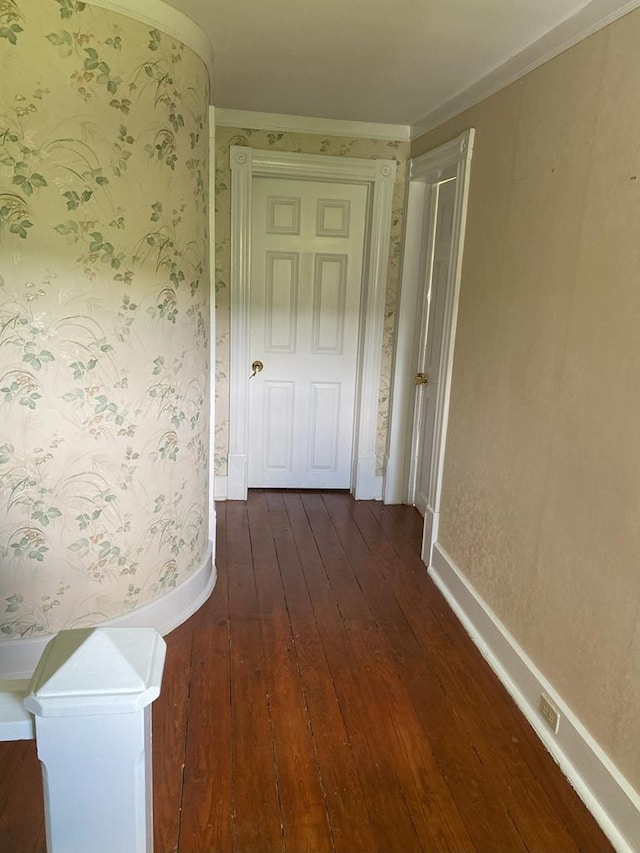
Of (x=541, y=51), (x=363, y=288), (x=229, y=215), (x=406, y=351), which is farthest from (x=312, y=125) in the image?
(x=541, y=51)

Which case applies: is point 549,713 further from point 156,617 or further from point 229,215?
point 229,215

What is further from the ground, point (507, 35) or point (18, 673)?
point (507, 35)

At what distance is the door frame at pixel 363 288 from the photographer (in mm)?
3650

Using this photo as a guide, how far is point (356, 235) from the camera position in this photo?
393 cm

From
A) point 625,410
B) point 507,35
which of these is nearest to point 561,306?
point 625,410

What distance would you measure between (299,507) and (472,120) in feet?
7.91

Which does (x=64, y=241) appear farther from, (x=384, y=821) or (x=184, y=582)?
(x=384, y=821)

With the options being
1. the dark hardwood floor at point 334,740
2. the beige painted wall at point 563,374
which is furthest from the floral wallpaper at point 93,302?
the beige painted wall at point 563,374

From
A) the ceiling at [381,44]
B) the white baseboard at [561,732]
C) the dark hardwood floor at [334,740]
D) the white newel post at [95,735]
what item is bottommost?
the dark hardwood floor at [334,740]

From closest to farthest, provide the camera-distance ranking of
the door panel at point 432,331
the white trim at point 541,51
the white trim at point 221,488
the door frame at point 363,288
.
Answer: the white trim at point 541,51, the door panel at point 432,331, the door frame at point 363,288, the white trim at point 221,488

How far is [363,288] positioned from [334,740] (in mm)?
2737

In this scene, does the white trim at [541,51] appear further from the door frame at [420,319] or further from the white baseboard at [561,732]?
the white baseboard at [561,732]

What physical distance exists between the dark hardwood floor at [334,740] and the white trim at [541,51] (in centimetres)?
226

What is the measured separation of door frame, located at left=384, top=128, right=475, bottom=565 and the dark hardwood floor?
0.71 m
